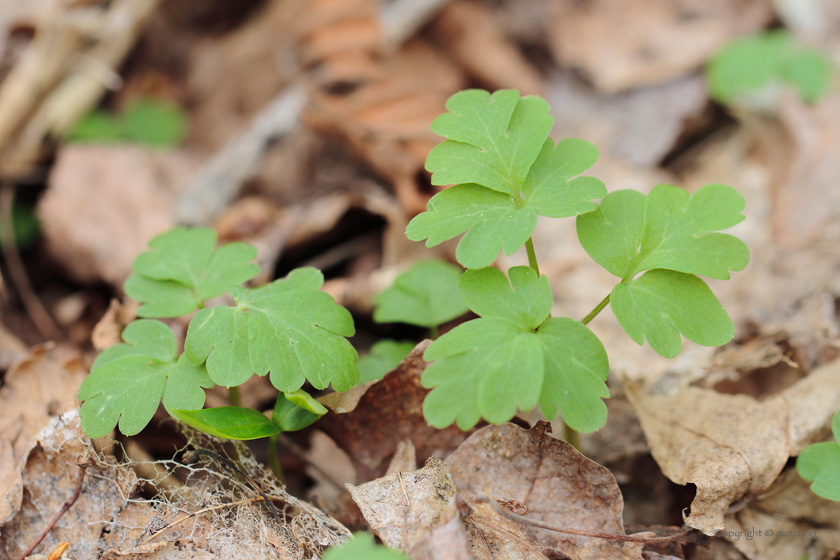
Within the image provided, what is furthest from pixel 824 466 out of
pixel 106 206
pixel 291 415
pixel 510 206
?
pixel 106 206

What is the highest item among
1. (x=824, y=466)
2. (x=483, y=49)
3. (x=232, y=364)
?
(x=232, y=364)

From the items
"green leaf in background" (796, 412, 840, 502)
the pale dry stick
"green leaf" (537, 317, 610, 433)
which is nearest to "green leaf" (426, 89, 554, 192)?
"green leaf" (537, 317, 610, 433)

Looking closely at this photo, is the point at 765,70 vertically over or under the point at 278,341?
under

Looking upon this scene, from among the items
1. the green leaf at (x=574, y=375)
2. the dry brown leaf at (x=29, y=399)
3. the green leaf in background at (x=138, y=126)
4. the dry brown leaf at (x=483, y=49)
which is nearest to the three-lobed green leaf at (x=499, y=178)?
the green leaf at (x=574, y=375)

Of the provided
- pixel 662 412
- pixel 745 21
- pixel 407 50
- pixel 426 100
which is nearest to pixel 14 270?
pixel 426 100

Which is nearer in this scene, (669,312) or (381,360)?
(669,312)

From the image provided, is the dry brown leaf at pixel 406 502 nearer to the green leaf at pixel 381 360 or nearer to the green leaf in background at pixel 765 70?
the green leaf at pixel 381 360

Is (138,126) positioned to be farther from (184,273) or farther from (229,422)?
(229,422)
